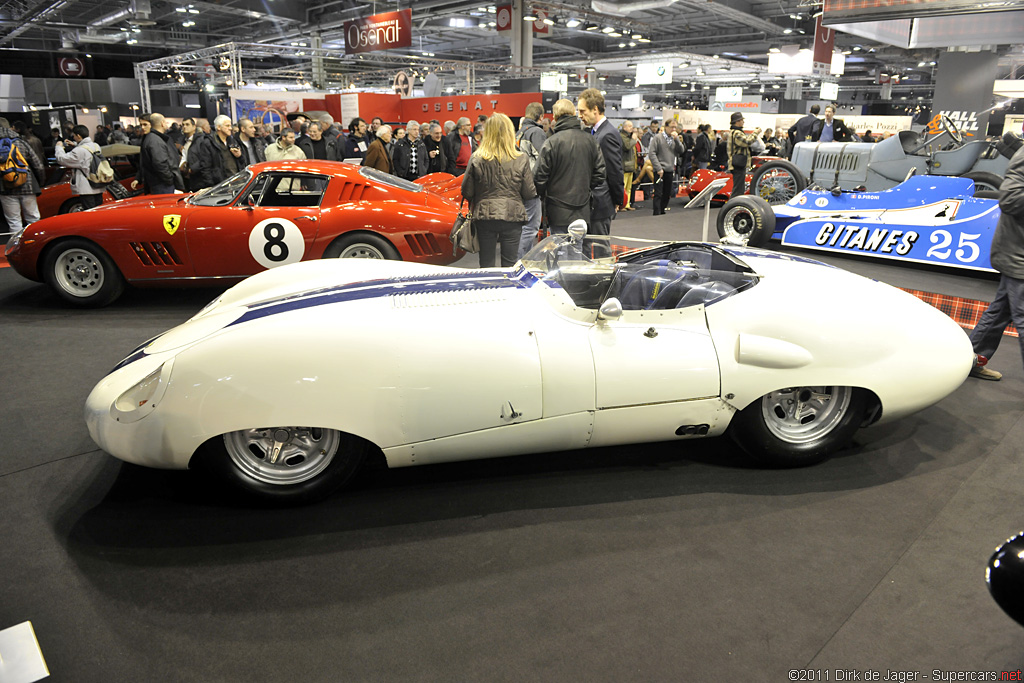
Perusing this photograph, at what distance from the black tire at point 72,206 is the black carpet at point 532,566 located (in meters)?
6.72

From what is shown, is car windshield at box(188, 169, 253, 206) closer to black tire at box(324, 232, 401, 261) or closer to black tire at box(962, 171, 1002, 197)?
black tire at box(324, 232, 401, 261)

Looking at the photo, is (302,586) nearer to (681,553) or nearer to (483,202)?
(681,553)

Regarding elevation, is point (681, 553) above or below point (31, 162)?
below

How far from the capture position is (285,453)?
278 cm

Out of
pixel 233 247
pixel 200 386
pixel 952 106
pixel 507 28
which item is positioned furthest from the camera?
pixel 507 28

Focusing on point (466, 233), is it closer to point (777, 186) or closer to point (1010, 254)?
point (1010, 254)

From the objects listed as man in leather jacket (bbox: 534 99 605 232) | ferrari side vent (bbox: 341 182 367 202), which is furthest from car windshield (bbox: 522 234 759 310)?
ferrari side vent (bbox: 341 182 367 202)

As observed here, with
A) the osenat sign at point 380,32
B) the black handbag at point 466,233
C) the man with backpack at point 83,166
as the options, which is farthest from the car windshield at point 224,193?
the osenat sign at point 380,32

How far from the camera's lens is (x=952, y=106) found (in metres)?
16.0

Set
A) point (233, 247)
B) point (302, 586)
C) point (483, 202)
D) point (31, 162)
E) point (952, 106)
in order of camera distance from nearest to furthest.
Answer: point (302, 586) → point (483, 202) → point (233, 247) → point (31, 162) → point (952, 106)

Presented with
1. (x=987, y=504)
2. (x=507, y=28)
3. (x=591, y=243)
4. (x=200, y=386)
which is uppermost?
(x=507, y=28)

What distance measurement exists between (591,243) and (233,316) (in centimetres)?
168

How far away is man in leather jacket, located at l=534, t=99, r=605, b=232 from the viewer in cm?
539

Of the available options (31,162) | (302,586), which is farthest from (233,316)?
(31,162)
